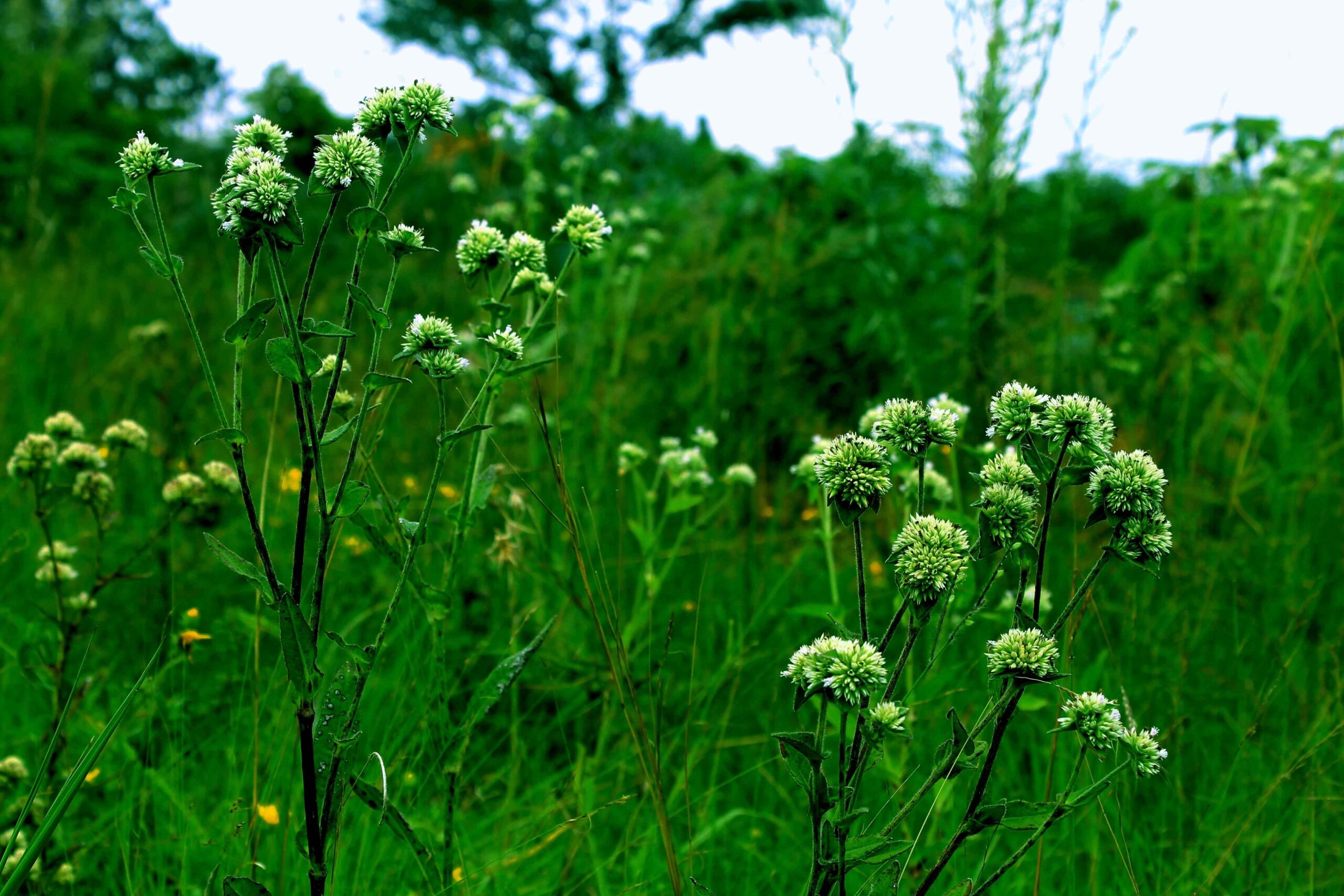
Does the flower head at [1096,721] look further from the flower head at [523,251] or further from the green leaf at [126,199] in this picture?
the green leaf at [126,199]

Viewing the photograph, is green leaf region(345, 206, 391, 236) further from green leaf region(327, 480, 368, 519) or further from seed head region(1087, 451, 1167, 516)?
seed head region(1087, 451, 1167, 516)

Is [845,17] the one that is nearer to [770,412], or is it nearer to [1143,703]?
[770,412]

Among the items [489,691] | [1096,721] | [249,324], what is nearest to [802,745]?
[1096,721]

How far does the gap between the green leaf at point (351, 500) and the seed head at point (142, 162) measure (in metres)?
0.45

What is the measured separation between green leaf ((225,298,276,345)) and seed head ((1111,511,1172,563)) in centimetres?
105

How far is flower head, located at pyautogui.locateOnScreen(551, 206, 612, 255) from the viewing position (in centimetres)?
163

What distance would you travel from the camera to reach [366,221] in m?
1.22

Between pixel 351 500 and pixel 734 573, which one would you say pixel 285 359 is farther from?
pixel 734 573

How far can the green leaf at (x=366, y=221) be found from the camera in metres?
1.20

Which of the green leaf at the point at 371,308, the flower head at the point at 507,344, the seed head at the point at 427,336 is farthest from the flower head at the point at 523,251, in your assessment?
the green leaf at the point at 371,308

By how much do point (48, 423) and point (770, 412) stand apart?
2.26 meters

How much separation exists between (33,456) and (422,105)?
139 centimetres

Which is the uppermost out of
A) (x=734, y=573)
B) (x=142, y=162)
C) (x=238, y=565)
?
(x=142, y=162)

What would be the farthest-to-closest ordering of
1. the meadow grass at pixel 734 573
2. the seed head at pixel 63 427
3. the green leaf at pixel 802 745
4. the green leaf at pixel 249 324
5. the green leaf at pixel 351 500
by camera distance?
the seed head at pixel 63 427, the meadow grass at pixel 734 573, the green leaf at pixel 351 500, the green leaf at pixel 249 324, the green leaf at pixel 802 745
